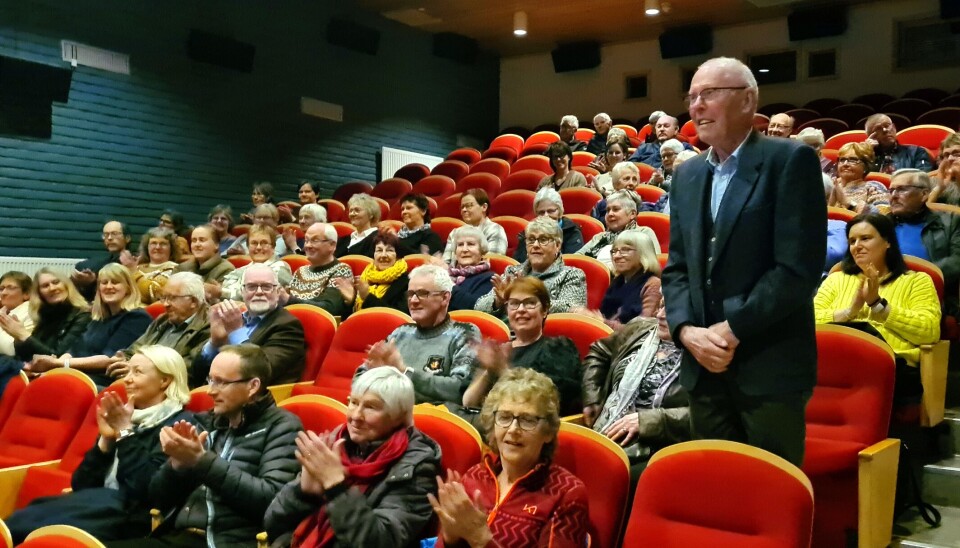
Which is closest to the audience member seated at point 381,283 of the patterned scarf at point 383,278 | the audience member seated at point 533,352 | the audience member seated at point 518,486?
the patterned scarf at point 383,278

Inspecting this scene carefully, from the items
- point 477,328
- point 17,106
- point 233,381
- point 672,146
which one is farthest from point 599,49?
point 233,381

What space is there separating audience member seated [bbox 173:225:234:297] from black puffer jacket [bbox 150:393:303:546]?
1819 millimetres

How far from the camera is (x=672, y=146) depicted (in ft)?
14.4

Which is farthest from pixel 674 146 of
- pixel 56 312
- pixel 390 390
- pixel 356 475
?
pixel 356 475

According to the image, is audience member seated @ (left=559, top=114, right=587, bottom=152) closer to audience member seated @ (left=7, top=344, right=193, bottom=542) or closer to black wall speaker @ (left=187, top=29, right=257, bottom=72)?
black wall speaker @ (left=187, top=29, right=257, bottom=72)

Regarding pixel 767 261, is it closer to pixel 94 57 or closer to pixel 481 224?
pixel 481 224


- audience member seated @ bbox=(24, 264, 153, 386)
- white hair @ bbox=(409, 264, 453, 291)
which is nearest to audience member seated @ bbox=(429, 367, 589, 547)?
white hair @ bbox=(409, 264, 453, 291)

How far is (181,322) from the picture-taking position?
2.84m

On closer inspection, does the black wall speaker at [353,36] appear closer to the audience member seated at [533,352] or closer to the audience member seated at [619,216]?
the audience member seated at [619,216]

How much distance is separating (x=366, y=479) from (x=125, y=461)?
68 cm

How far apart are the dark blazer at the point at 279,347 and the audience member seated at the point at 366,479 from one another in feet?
3.33

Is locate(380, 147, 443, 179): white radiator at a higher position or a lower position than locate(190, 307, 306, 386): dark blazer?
higher

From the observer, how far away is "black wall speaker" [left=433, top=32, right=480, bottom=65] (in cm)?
789

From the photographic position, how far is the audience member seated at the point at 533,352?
1.97 m
